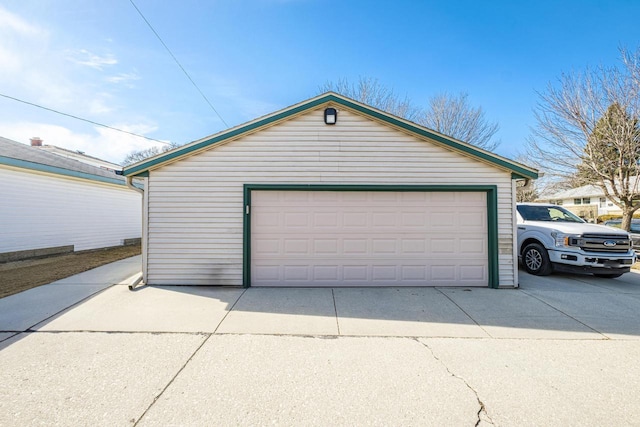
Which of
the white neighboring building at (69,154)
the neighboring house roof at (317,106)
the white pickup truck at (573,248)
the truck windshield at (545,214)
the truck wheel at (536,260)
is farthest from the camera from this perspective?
the white neighboring building at (69,154)

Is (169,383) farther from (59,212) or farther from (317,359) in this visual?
(59,212)

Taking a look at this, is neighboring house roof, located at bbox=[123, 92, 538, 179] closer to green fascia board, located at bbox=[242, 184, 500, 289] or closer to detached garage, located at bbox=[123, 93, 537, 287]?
detached garage, located at bbox=[123, 93, 537, 287]

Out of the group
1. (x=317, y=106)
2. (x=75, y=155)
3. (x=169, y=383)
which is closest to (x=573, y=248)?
(x=317, y=106)

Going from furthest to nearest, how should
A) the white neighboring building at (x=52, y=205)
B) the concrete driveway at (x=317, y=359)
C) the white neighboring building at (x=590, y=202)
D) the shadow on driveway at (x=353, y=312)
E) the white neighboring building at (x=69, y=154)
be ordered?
the white neighboring building at (x=590, y=202)
the white neighboring building at (x=69, y=154)
the white neighboring building at (x=52, y=205)
the shadow on driveway at (x=353, y=312)
the concrete driveway at (x=317, y=359)

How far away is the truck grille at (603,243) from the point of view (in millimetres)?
6324

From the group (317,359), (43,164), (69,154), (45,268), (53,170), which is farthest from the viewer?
(69,154)

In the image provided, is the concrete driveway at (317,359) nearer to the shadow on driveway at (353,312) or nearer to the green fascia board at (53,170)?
the shadow on driveway at (353,312)

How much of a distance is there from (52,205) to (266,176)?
28.3ft

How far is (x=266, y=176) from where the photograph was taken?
590 cm

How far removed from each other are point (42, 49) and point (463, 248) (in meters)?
12.3

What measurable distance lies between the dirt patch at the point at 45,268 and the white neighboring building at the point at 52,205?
589 mm

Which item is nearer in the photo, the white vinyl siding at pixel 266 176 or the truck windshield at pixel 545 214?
the white vinyl siding at pixel 266 176

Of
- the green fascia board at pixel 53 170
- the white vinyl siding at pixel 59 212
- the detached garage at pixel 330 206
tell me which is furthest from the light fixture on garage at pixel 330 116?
the white vinyl siding at pixel 59 212

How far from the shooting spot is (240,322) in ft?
13.3
